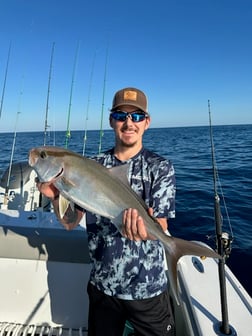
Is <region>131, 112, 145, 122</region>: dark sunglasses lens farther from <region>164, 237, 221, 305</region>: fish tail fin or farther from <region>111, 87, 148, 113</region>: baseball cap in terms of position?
<region>164, 237, 221, 305</region>: fish tail fin

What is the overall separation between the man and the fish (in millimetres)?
161

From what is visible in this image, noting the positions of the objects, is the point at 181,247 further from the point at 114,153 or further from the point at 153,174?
the point at 114,153

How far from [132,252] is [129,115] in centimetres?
112

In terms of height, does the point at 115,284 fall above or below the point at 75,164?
below

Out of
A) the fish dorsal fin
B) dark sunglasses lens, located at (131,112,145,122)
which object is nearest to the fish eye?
the fish dorsal fin

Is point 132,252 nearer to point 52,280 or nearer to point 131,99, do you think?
point 131,99

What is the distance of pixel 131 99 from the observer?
7.88ft

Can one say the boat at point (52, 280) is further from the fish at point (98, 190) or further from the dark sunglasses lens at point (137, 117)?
the dark sunglasses lens at point (137, 117)

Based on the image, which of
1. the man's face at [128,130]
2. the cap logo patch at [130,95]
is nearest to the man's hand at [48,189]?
the man's face at [128,130]

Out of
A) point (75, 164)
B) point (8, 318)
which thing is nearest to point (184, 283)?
point (75, 164)

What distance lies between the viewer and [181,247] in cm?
215

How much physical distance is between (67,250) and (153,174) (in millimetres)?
1529

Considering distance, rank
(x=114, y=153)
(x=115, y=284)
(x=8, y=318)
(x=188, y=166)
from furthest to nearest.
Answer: (x=188, y=166), (x=8, y=318), (x=114, y=153), (x=115, y=284)

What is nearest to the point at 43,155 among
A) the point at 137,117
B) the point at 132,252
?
the point at 137,117
